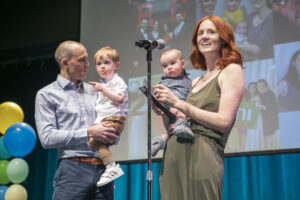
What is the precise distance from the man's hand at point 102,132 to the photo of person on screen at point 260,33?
2125mm

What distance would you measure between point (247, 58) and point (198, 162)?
94.4 inches

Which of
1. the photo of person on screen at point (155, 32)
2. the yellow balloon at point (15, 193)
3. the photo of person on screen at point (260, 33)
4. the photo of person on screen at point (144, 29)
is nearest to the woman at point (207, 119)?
the photo of person on screen at point (260, 33)

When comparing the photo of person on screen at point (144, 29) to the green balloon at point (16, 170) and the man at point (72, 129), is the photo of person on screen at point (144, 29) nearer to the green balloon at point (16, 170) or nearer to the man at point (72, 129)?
the man at point (72, 129)

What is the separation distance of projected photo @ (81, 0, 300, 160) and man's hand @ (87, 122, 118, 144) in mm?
1801

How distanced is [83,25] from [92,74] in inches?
30.8

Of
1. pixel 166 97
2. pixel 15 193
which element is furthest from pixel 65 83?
pixel 15 193

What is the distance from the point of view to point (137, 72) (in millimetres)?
4652

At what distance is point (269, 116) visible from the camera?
3.81 m

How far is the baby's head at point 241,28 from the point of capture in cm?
406

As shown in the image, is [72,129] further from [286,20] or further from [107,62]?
[286,20]

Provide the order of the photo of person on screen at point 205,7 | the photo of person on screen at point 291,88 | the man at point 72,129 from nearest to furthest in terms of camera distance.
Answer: the man at point 72,129, the photo of person on screen at point 291,88, the photo of person on screen at point 205,7

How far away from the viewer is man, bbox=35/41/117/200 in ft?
7.59

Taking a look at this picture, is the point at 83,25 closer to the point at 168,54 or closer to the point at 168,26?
the point at 168,26

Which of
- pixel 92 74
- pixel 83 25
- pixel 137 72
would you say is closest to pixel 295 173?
pixel 137 72
